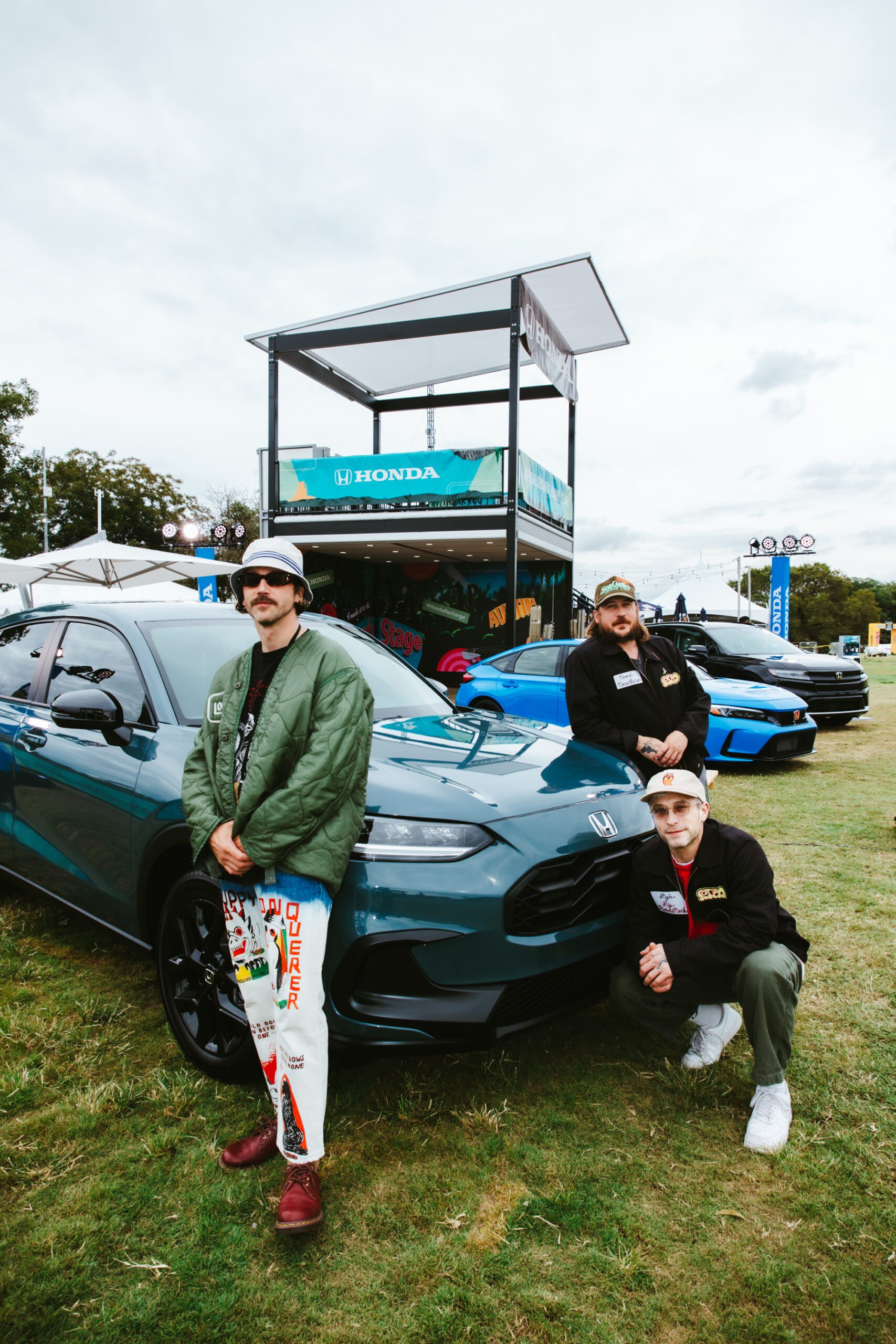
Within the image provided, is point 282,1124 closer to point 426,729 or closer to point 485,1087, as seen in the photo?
point 485,1087

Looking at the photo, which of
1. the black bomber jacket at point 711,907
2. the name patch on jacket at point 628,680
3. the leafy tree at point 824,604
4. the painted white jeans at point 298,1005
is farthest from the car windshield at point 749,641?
the leafy tree at point 824,604

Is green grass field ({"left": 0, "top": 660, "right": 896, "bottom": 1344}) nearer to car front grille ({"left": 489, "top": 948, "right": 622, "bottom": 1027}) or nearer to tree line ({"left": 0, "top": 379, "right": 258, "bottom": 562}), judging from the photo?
car front grille ({"left": 489, "top": 948, "right": 622, "bottom": 1027})

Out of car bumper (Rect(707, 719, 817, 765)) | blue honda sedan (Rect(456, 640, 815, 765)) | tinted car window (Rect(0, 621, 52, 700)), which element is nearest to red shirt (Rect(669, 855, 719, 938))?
tinted car window (Rect(0, 621, 52, 700))

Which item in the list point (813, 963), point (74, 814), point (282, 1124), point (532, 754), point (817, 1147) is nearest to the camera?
point (282, 1124)

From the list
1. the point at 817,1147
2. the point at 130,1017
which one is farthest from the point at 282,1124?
the point at 817,1147

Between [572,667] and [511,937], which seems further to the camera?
[572,667]

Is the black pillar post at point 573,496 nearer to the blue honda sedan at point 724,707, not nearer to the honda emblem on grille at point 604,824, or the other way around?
the blue honda sedan at point 724,707

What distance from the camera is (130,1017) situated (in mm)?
3055

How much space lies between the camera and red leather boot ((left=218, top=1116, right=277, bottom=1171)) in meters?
2.22

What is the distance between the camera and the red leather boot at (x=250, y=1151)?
2217 millimetres

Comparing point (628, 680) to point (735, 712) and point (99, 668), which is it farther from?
point (735, 712)

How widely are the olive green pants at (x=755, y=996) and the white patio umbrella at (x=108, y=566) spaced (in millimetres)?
9313

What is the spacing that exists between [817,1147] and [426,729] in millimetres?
1813

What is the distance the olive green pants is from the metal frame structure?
10.6 metres
